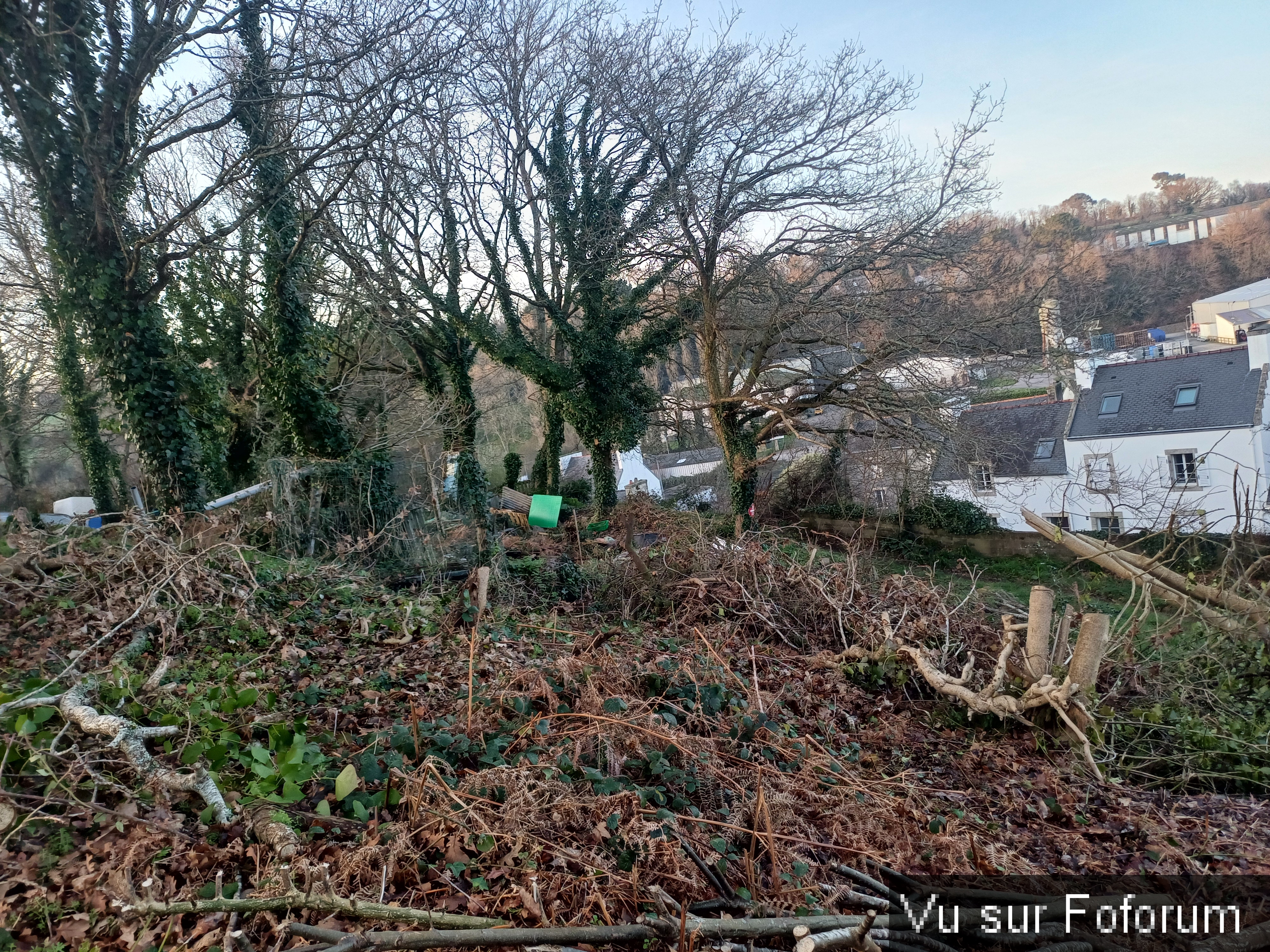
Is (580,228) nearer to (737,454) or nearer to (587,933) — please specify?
(737,454)

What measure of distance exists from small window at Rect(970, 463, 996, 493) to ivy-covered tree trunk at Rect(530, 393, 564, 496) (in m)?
11.4

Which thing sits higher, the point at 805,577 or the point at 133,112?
the point at 133,112

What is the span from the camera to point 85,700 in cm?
389

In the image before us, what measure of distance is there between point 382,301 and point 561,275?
5.89m

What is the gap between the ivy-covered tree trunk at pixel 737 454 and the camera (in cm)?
2059

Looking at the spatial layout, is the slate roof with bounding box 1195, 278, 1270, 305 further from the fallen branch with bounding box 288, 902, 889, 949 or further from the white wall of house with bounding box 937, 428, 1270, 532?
the fallen branch with bounding box 288, 902, 889, 949

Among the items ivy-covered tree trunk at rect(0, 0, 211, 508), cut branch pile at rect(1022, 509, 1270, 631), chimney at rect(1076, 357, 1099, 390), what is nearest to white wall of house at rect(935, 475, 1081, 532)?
chimney at rect(1076, 357, 1099, 390)

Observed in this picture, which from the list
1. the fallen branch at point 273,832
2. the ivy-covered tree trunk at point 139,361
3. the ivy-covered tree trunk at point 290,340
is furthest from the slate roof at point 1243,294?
the fallen branch at point 273,832

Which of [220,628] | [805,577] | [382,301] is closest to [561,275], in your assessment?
[382,301]

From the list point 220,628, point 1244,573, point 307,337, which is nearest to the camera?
point 220,628

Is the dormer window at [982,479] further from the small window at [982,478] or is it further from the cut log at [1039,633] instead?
the cut log at [1039,633]

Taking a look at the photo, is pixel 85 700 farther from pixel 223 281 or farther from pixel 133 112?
pixel 223 281

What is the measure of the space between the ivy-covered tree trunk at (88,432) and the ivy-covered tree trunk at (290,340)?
22.3 feet

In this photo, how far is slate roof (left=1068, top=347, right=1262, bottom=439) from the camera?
79.6ft
